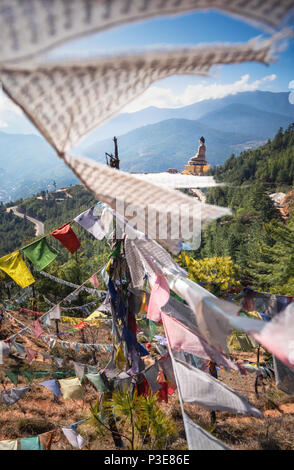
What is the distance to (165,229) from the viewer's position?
1845 millimetres

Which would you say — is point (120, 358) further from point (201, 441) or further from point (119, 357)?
point (201, 441)

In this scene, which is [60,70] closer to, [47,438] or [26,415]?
[47,438]

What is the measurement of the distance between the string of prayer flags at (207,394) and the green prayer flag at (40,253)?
529 centimetres

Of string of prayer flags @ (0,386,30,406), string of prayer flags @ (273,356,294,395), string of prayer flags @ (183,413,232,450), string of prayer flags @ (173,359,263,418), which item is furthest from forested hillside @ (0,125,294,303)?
string of prayer flags @ (0,386,30,406)

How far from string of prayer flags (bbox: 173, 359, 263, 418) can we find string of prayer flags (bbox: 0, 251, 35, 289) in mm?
5681

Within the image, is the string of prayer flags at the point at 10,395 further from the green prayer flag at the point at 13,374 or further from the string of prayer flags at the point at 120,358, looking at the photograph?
the string of prayer flags at the point at 120,358

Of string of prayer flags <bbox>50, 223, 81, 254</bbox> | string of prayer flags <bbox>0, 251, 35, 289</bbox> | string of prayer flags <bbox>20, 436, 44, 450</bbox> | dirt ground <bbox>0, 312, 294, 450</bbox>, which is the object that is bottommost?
dirt ground <bbox>0, 312, 294, 450</bbox>

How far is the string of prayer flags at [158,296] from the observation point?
2666mm

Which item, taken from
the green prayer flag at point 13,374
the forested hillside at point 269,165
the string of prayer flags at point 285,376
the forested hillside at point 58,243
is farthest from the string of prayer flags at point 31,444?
the forested hillside at point 269,165

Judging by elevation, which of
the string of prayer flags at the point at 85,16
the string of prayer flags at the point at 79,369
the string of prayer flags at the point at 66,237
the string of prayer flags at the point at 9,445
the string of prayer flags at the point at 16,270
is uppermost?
the string of prayer flags at the point at 85,16

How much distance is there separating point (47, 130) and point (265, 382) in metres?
12.5

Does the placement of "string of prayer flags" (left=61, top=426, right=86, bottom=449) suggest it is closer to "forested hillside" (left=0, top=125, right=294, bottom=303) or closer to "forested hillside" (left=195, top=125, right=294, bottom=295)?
"forested hillside" (left=0, top=125, right=294, bottom=303)

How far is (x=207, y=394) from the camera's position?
2.13 m

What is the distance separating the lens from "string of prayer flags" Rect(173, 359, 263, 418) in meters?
2.10
